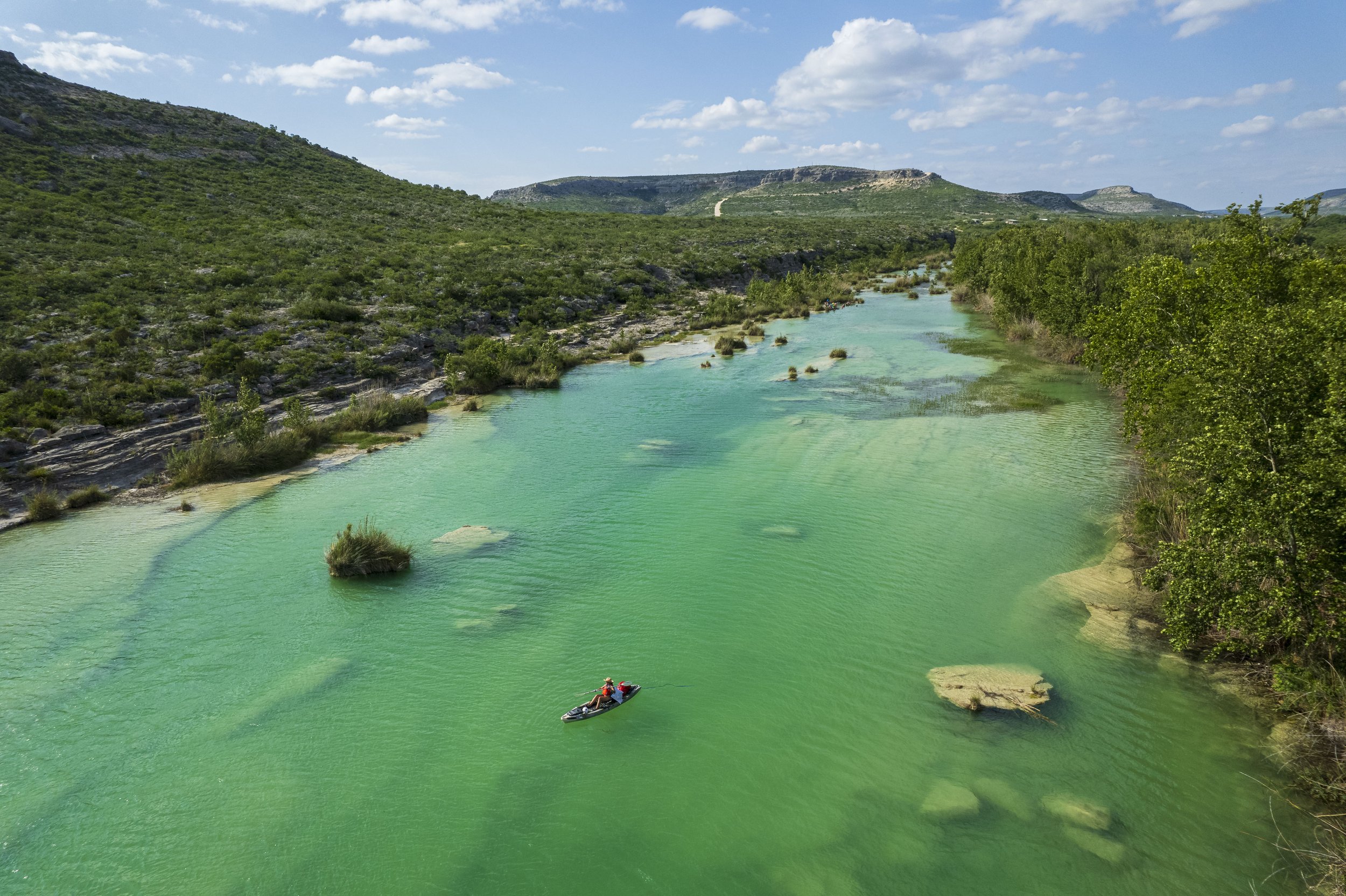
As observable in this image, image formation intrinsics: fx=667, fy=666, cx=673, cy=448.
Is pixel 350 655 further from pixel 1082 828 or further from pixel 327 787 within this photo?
pixel 1082 828

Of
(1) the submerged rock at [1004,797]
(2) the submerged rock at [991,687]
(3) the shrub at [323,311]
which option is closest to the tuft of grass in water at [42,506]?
(3) the shrub at [323,311]

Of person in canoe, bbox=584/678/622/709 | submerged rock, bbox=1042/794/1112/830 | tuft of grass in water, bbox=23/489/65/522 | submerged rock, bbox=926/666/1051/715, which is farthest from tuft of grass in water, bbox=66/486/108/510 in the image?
submerged rock, bbox=1042/794/1112/830

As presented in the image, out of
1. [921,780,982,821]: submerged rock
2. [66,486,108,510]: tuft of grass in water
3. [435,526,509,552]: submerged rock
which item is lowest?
[921,780,982,821]: submerged rock

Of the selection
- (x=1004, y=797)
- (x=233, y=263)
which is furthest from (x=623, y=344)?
(x=1004, y=797)

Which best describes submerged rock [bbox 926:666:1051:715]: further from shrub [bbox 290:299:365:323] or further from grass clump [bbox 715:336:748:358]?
shrub [bbox 290:299:365:323]

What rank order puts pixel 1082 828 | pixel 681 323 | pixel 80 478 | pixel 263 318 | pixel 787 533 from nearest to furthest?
pixel 1082 828, pixel 787 533, pixel 80 478, pixel 263 318, pixel 681 323

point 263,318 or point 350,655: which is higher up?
point 263,318

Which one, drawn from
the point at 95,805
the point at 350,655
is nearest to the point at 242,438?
the point at 350,655
